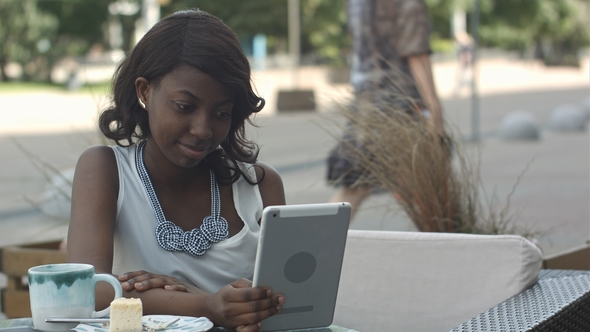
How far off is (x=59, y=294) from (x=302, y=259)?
1.58 ft

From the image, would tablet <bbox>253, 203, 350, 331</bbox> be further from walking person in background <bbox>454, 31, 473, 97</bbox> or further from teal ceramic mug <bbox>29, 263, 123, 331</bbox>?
walking person in background <bbox>454, 31, 473, 97</bbox>

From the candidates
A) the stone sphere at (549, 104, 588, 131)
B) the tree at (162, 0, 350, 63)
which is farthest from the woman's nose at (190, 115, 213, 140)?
the tree at (162, 0, 350, 63)

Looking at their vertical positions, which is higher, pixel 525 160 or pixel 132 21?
pixel 132 21

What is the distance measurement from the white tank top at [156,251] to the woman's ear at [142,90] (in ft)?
0.53

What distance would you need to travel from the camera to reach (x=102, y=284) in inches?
81.4

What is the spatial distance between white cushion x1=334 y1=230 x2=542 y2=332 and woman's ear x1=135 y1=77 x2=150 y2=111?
0.81m

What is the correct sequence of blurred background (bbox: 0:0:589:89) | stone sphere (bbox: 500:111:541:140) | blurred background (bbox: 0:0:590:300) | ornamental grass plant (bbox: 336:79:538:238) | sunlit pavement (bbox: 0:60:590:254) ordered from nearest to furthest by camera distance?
ornamental grass plant (bbox: 336:79:538:238) → sunlit pavement (bbox: 0:60:590:254) → blurred background (bbox: 0:0:590:300) → stone sphere (bbox: 500:111:541:140) → blurred background (bbox: 0:0:589:89)

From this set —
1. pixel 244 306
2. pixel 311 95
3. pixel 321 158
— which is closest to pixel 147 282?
pixel 244 306

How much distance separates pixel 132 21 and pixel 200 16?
4145 cm

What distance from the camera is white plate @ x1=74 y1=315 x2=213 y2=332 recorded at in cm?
173

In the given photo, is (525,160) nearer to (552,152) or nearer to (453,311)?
(552,152)

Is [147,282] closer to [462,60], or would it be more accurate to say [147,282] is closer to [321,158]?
[321,158]

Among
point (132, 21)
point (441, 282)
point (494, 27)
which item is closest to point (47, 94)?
point (132, 21)

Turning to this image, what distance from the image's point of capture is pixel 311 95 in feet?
65.5
